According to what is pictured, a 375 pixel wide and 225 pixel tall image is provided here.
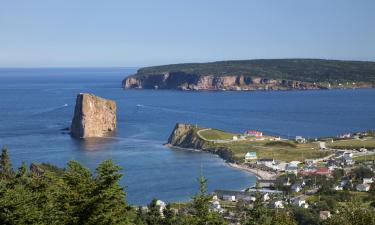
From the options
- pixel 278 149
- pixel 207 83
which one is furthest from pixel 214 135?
pixel 207 83

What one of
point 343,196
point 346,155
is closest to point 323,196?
point 343,196

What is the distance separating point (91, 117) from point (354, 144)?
105ft

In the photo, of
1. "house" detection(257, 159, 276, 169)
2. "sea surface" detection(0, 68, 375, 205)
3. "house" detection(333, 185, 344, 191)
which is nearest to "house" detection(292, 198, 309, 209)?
"house" detection(333, 185, 344, 191)

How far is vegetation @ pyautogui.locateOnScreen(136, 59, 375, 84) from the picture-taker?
17262cm

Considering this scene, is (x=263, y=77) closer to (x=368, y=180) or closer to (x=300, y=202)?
(x=368, y=180)

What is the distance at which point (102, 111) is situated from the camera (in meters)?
80.7

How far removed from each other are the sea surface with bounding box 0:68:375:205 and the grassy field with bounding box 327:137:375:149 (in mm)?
11038

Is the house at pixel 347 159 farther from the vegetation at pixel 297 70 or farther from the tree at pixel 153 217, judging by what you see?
the vegetation at pixel 297 70

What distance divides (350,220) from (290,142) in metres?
47.7

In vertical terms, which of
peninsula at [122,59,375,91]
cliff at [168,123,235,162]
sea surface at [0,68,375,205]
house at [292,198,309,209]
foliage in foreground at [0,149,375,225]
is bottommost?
sea surface at [0,68,375,205]

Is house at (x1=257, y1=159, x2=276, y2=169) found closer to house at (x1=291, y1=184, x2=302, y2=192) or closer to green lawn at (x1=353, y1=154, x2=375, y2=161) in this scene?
green lawn at (x1=353, y1=154, x2=375, y2=161)

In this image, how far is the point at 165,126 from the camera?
85562mm

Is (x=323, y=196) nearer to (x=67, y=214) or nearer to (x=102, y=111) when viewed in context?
(x=67, y=214)

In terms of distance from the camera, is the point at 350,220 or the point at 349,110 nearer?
the point at 350,220
